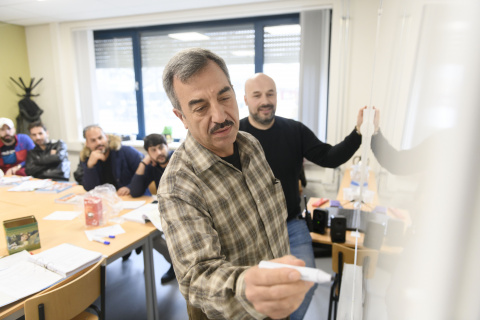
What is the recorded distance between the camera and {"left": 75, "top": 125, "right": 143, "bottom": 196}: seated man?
290 centimetres

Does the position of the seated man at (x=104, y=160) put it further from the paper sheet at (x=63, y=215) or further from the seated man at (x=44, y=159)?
the seated man at (x=44, y=159)

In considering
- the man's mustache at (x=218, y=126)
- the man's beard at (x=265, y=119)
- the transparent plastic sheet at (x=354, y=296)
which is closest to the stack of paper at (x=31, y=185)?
Answer: the man's beard at (x=265, y=119)

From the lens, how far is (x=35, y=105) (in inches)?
212

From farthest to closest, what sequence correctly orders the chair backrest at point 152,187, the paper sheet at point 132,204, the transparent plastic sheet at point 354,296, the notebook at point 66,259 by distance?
the chair backrest at point 152,187 → the paper sheet at point 132,204 → the notebook at point 66,259 → the transparent plastic sheet at point 354,296

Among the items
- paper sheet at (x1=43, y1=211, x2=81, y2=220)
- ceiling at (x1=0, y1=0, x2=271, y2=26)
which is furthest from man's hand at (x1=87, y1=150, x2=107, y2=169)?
ceiling at (x1=0, y1=0, x2=271, y2=26)

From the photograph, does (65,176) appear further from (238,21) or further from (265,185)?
(265,185)

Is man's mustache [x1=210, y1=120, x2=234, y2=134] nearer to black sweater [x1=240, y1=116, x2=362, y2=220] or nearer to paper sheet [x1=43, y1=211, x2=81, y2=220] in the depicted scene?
black sweater [x1=240, y1=116, x2=362, y2=220]

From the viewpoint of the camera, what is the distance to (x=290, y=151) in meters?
1.92

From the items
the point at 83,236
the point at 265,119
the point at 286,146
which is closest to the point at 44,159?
the point at 83,236

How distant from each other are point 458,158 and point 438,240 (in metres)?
0.03

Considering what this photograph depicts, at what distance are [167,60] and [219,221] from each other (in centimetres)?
462

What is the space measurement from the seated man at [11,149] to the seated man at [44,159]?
0.22 metres

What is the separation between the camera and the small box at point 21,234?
166 centimetres

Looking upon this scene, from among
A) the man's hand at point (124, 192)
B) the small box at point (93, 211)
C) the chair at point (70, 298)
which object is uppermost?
the small box at point (93, 211)
